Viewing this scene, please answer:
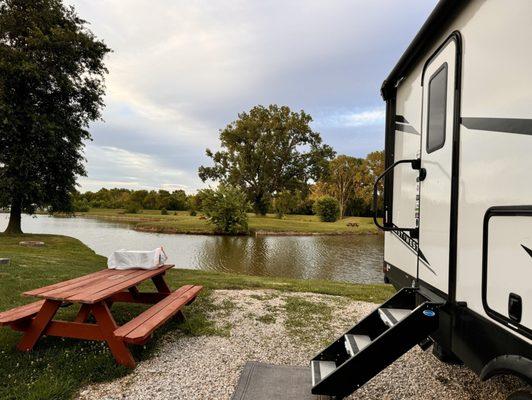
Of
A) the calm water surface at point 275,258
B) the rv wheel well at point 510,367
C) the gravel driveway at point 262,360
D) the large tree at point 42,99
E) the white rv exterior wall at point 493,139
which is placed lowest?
the calm water surface at point 275,258

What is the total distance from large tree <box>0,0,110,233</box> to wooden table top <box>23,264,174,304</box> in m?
12.4

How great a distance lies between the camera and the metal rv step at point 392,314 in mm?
2867

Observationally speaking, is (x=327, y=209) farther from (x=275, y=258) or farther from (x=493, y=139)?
(x=493, y=139)

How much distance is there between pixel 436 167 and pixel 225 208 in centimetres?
2337

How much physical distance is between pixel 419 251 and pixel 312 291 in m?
4.58

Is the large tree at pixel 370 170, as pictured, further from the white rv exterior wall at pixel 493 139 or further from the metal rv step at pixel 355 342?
the white rv exterior wall at pixel 493 139

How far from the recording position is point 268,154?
38.8 m

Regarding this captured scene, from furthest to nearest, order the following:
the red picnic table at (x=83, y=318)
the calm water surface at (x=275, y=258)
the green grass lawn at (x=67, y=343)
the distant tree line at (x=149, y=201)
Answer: the distant tree line at (x=149, y=201), the calm water surface at (x=275, y=258), the red picnic table at (x=83, y=318), the green grass lawn at (x=67, y=343)

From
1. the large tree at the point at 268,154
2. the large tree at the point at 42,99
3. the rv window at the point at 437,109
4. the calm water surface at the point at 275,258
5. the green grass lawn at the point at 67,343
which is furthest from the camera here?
the large tree at the point at 268,154

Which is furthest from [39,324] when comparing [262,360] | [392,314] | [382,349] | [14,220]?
[14,220]

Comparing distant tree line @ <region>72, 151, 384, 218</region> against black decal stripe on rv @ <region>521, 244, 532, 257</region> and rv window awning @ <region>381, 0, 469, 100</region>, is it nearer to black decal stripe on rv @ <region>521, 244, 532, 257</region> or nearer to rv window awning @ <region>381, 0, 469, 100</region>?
rv window awning @ <region>381, 0, 469, 100</region>

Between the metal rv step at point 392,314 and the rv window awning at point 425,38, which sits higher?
the rv window awning at point 425,38

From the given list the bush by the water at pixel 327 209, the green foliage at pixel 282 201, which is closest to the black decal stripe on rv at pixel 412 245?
the green foliage at pixel 282 201

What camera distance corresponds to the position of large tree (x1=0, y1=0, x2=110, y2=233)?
14.2 metres
